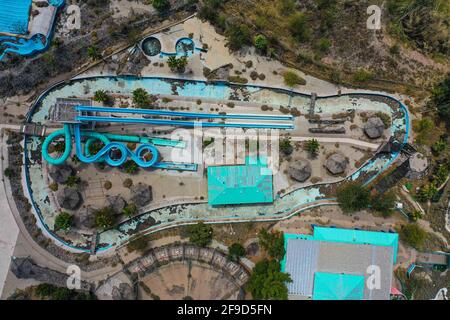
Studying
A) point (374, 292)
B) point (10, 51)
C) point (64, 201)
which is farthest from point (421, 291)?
point (10, 51)

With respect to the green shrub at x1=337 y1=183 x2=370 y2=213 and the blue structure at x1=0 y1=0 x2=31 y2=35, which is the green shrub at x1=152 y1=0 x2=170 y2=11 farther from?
the green shrub at x1=337 y1=183 x2=370 y2=213

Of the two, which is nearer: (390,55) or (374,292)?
(374,292)

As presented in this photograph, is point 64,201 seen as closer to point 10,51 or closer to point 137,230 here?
point 137,230

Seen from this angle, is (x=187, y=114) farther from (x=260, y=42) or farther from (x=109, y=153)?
(x=260, y=42)

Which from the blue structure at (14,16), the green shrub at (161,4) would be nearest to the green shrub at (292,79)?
the green shrub at (161,4)

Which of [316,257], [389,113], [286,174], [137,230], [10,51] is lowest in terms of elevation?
[316,257]

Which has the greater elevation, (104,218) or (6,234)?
(104,218)

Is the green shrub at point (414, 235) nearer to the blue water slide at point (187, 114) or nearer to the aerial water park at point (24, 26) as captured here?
the blue water slide at point (187, 114)

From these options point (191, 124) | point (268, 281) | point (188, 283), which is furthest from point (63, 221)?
point (268, 281)
